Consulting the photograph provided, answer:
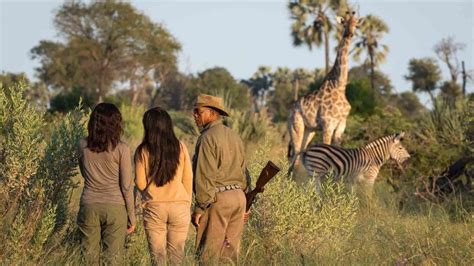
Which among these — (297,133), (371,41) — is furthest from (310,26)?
(297,133)

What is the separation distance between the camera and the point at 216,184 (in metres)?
7.33

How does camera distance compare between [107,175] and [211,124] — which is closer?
[107,175]

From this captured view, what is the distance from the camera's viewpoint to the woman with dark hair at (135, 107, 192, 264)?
717cm

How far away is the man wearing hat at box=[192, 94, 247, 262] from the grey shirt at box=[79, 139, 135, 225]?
1.95 ft

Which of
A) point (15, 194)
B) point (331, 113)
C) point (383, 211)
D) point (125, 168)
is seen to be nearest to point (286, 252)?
point (125, 168)

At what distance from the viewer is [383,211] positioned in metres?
12.1

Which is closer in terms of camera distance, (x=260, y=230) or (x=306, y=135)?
(x=260, y=230)

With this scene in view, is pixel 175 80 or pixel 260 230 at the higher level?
pixel 175 80

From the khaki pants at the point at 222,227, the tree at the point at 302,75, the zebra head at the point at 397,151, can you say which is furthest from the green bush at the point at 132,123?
the tree at the point at 302,75

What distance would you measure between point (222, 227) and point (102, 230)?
1.01 m

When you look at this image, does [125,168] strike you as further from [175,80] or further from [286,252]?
[175,80]

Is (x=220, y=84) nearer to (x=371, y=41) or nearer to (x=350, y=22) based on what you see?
(x=371, y=41)

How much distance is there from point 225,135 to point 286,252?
126 centimetres

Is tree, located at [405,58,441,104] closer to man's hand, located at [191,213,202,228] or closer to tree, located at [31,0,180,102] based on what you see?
tree, located at [31,0,180,102]
